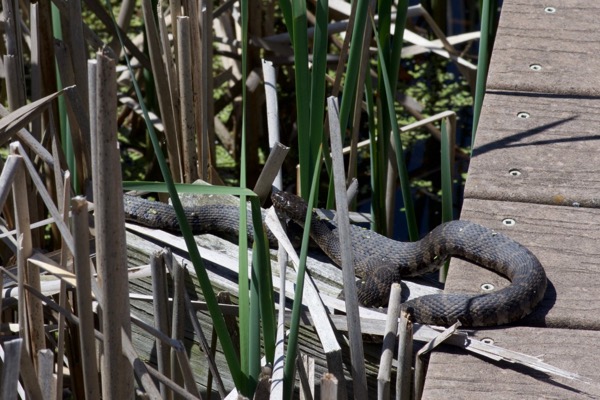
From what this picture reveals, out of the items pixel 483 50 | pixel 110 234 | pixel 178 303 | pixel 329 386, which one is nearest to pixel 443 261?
pixel 483 50

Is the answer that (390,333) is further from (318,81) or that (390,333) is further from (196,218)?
(196,218)

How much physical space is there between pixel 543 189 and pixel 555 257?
23 centimetres

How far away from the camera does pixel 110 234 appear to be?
4.80ft

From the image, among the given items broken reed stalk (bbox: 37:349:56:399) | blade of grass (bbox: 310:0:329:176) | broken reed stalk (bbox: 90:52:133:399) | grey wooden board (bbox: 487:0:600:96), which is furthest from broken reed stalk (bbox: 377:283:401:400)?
grey wooden board (bbox: 487:0:600:96)

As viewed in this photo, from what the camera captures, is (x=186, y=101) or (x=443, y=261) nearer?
(x=443, y=261)

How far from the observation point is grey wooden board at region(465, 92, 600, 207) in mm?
2287

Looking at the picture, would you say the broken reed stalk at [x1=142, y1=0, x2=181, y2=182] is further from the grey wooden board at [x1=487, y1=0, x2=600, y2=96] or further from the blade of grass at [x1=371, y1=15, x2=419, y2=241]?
→ the grey wooden board at [x1=487, y1=0, x2=600, y2=96]

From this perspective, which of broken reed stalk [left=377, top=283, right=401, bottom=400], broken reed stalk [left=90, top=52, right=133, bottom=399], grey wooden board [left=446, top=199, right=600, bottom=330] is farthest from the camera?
grey wooden board [left=446, top=199, right=600, bottom=330]

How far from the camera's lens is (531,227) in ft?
7.23

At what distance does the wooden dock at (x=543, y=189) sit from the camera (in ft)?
5.85

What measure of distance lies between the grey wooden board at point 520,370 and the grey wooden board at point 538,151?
47 centimetres

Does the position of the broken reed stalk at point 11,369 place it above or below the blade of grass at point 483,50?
below

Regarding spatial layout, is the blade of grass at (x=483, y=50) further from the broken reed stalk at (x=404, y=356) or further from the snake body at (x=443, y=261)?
the broken reed stalk at (x=404, y=356)

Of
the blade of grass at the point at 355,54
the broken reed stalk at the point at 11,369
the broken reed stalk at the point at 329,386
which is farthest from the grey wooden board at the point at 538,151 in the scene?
the broken reed stalk at the point at 11,369
